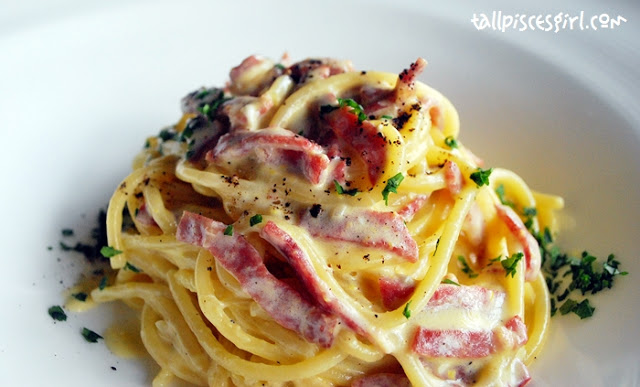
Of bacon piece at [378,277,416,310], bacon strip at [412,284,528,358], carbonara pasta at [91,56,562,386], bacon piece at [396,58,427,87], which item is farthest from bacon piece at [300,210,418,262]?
bacon piece at [396,58,427,87]

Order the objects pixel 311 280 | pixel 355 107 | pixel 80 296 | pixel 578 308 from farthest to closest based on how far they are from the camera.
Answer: pixel 80 296, pixel 578 308, pixel 355 107, pixel 311 280

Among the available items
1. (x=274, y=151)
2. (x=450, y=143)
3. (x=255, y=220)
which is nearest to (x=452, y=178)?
(x=450, y=143)

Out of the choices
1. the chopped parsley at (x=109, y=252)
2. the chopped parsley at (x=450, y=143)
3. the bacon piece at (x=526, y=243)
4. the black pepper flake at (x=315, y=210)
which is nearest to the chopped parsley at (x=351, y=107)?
the black pepper flake at (x=315, y=210)

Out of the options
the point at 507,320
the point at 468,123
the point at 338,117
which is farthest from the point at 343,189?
the point at 468,123

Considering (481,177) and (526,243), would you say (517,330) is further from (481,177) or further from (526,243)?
(481,177)

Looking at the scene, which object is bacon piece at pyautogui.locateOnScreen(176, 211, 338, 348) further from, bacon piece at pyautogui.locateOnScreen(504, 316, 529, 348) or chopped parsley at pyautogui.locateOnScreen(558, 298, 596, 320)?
chopped parsley at pyautogui.locateOnScreen(558, 298, 596, 320)

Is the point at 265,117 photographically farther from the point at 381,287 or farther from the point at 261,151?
the point at 381,287
